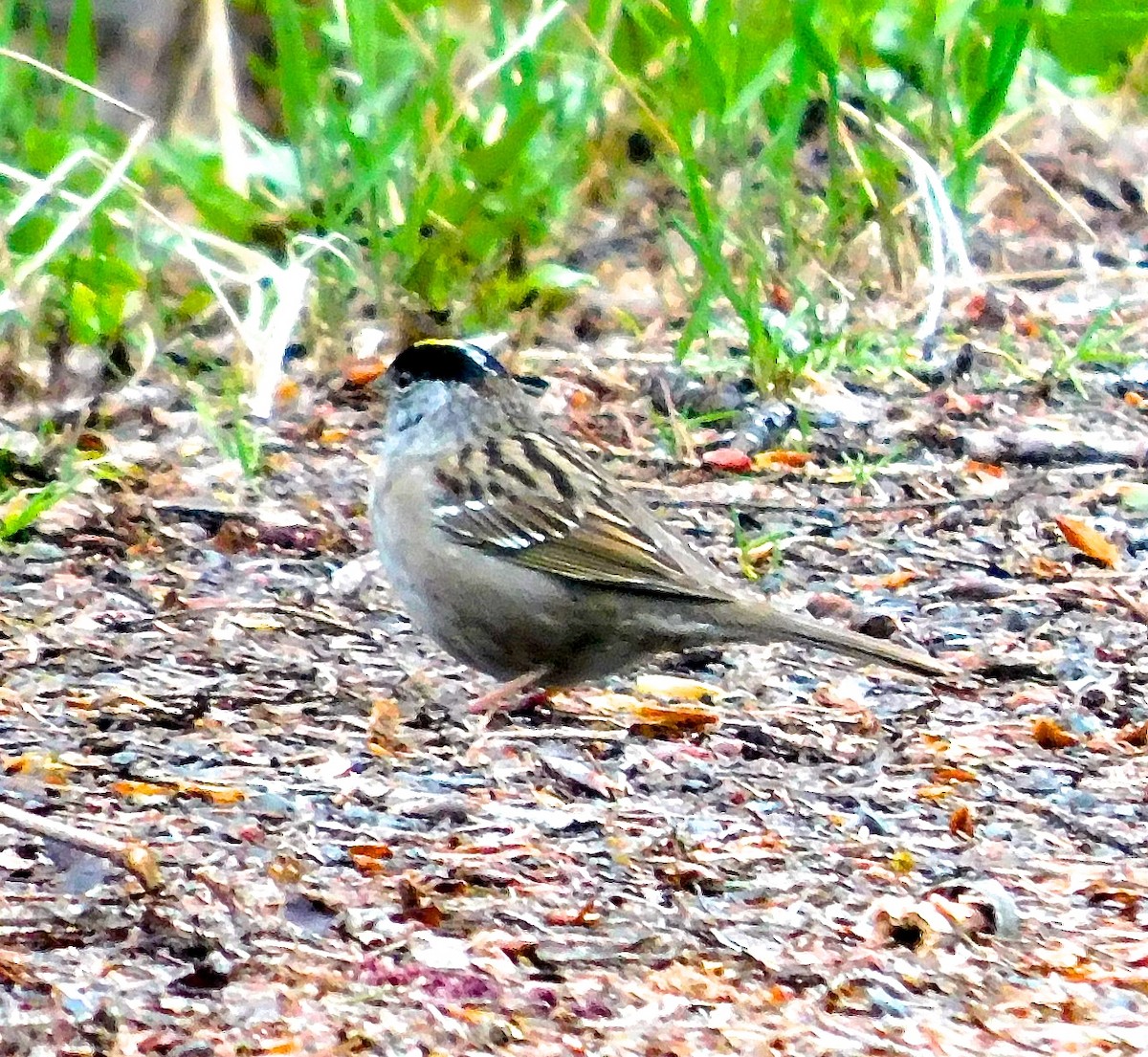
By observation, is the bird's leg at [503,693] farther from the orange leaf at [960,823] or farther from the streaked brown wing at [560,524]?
the orange leaf at [960,823]

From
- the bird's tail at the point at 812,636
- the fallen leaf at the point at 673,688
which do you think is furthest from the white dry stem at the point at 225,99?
the bird's tail at the point at 812,636

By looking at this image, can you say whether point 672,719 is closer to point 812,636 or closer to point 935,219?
point 812,636

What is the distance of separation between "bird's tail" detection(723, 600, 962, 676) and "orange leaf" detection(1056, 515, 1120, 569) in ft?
2.90

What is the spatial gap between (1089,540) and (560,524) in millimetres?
1408

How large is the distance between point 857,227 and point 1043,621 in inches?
82.0

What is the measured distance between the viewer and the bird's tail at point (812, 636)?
4160 millimetres

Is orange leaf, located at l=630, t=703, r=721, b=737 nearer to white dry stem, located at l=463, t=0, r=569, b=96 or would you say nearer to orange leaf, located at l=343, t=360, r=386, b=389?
orange leaf, located at l=343, t=360, r=386, b=389

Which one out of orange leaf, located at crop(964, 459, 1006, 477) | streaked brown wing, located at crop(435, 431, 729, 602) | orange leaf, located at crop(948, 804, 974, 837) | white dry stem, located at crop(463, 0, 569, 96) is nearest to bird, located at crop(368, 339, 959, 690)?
streaked brown wing, located at crop(435, 431, 729, 602)

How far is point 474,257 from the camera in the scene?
609 cm

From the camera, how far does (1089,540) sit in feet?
16.9

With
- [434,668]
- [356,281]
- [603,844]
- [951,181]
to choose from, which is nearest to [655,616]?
[434,668]

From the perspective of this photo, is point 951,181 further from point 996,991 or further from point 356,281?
point 996,991

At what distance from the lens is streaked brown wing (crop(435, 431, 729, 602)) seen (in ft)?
14.6

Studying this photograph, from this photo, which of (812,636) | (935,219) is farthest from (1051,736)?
(935,219)
